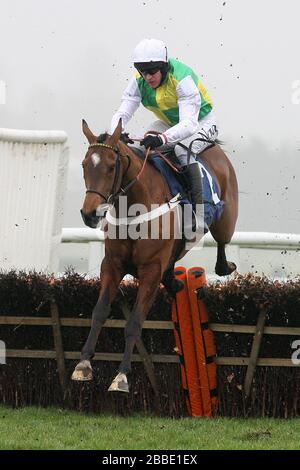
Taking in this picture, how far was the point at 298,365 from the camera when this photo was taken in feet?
26.6

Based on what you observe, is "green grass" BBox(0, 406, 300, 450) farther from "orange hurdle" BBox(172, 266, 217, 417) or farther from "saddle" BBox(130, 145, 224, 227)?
"saddle" BBox(130, 145, 224, 227)

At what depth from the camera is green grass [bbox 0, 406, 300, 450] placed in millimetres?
6766

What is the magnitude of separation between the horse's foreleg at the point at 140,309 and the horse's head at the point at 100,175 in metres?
0.76

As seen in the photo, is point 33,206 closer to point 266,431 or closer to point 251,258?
point 251,258

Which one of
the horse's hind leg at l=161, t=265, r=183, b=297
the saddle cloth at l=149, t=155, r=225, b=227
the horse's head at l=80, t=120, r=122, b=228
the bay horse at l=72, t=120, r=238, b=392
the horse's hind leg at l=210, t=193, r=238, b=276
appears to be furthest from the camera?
the horse's hind leg at l=210, t=193, r=238, b=276

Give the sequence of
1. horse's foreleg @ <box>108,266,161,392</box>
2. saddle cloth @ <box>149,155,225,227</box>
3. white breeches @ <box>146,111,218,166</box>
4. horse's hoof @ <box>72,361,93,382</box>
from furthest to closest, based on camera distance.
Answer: white breeches @ <box>146,111,218,166</box>, saddle cloth @ <box>149,155,225,227</box>, horse's foreleg @ <box>108,266,161,392</box>, horse's hoof @ <box>72,361,93,382</box>

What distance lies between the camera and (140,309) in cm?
725

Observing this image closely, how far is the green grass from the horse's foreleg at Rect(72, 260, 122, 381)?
1.47 ft

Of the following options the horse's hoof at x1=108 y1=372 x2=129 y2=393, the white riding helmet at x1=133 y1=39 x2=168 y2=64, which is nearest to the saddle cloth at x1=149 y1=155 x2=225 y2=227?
the white riding helmet at x1=133 y1=39 x2=168 y2=64

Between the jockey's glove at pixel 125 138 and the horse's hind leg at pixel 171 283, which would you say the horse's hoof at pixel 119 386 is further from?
the jockey's glove at pixel 125 138

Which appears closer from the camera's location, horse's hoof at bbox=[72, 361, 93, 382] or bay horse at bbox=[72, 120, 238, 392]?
bay horse at bbox=[72, 120, 238, 392]

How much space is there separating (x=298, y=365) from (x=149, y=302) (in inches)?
56.9

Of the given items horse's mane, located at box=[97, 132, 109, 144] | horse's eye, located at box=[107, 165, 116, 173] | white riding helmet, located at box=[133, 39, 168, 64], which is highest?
white riding helmet, located at box=[133, 39, 168, 64]
